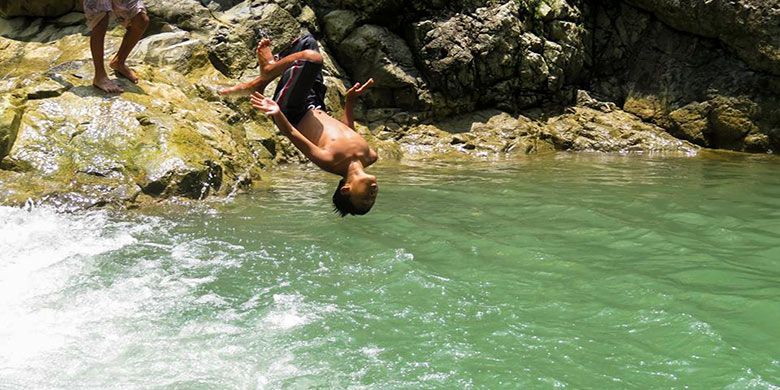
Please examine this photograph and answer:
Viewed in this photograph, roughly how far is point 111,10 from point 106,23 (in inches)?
6.7

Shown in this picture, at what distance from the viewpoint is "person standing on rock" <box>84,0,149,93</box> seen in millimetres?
7973

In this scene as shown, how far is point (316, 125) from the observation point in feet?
19.9

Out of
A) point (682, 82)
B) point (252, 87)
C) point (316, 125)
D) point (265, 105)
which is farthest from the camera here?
point (682, 82)

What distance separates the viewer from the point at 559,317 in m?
4.52

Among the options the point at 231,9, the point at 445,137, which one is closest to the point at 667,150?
the point at 445,137

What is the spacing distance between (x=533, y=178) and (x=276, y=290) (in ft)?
19.8

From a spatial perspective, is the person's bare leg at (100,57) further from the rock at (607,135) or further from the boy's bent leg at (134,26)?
the rock at (607,135)

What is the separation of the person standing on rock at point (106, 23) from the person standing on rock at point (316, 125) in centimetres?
253

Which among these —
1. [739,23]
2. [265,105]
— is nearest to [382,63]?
[739,23]

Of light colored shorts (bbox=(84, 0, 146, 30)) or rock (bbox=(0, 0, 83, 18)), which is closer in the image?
light colored shorts (bbox=(84, 0, 146, 30))

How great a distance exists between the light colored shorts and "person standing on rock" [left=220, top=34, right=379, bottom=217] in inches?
100

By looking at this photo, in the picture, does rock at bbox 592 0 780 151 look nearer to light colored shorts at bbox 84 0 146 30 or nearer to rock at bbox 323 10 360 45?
rock at bbox 323 10 360 45

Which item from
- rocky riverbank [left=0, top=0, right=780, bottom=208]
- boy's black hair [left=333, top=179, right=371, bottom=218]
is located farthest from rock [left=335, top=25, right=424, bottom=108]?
boy's black hair [left=333, top=179, right=371, bottom=218]

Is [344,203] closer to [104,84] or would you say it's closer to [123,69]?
[104,84]
